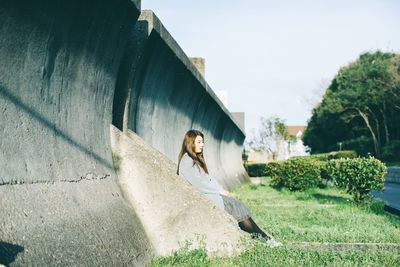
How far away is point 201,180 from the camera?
5.84m

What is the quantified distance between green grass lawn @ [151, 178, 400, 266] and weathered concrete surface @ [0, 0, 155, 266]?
2.47ft

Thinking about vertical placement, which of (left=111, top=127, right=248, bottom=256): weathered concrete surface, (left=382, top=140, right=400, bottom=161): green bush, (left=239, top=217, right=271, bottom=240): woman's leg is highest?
(left=382, top=140, right=400, bottom=161): green bush

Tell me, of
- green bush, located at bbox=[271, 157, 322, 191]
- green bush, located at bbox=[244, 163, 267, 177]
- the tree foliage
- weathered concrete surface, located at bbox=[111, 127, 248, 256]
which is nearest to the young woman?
weathered concrete surface, located at bbox=[111, 127, 248, 256]

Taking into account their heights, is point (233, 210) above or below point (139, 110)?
below

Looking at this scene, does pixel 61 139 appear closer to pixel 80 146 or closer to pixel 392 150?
pixel 80 146

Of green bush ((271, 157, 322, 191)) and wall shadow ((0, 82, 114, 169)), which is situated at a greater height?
wall shadow ((0, 82, 114, 169))

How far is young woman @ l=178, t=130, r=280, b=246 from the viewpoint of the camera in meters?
5.80

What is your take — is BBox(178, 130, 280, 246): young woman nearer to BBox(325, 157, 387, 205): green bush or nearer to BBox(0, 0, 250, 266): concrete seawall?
BBox(0, 0, 250, 266): concrete seawall

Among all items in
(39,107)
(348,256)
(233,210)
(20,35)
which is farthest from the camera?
(233,210)

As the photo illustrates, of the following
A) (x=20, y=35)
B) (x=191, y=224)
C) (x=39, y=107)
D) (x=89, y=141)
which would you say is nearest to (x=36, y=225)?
(x=39, y=107)

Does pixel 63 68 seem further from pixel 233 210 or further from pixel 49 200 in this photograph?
pixel 233 210

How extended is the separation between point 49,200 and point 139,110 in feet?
10.9

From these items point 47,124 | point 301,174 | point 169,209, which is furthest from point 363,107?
point 47,124

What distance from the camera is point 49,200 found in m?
3.02
